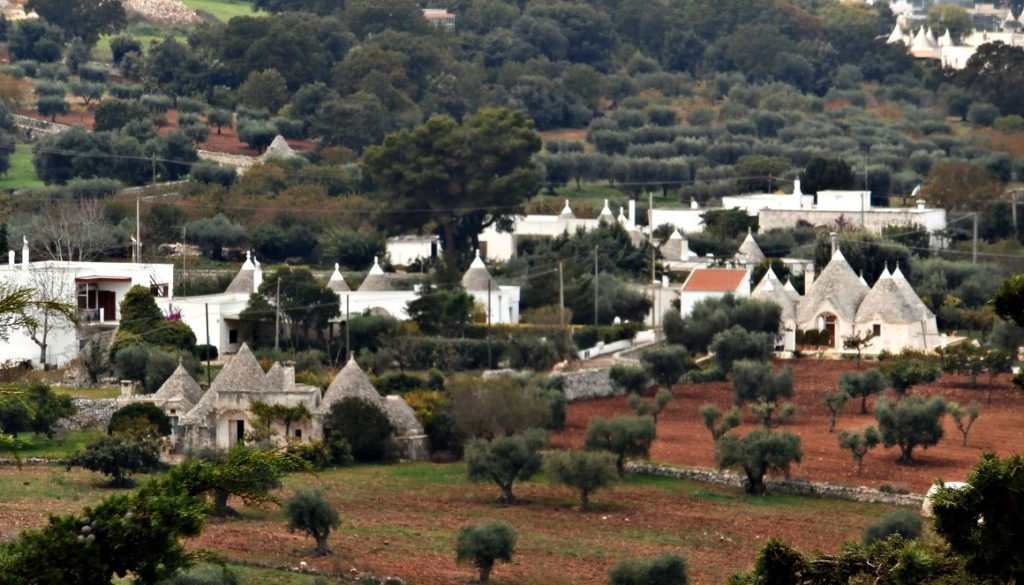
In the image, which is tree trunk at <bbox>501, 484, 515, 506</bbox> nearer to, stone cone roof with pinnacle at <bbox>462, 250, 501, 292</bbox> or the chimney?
the chimney

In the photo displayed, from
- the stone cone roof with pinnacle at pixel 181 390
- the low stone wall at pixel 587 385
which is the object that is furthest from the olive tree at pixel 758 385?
the stone cone roof with pinnacle at pixel 181 390

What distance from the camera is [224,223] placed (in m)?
67.6

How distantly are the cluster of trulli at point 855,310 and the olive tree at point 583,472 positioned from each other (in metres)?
16.8

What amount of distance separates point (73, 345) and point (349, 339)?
526 cm

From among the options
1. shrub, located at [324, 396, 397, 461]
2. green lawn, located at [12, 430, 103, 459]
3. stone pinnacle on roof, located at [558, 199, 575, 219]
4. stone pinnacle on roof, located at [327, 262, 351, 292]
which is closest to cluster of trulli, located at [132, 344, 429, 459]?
shrub, located at [324, 396, 397, 461]

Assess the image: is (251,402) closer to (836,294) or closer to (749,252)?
(836,294)

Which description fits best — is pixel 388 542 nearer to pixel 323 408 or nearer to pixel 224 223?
pixel 323 408

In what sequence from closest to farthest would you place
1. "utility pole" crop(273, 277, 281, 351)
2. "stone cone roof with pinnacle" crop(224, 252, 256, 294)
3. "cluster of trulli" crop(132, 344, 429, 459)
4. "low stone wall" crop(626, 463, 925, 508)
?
"low stone wall" crop(626, 463, 925, 508) < "cluster of trulli" crop(132, 344, 429, 459) < "utility pole" crop(273, 277, 281, 351) < "stone cone roof with pinnacle" crop(224, 252, 256, 294)

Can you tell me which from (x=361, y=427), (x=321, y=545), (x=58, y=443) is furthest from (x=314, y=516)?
(x=58, y=443)

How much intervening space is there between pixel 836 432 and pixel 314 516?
45.8 feet

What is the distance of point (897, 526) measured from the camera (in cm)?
3431

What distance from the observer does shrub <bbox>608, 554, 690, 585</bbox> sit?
31.4 meters

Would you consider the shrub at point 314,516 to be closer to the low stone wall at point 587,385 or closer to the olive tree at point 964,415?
the olive tree at point 964,415

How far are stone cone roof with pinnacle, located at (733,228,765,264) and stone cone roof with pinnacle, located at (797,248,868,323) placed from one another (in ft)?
21.2
